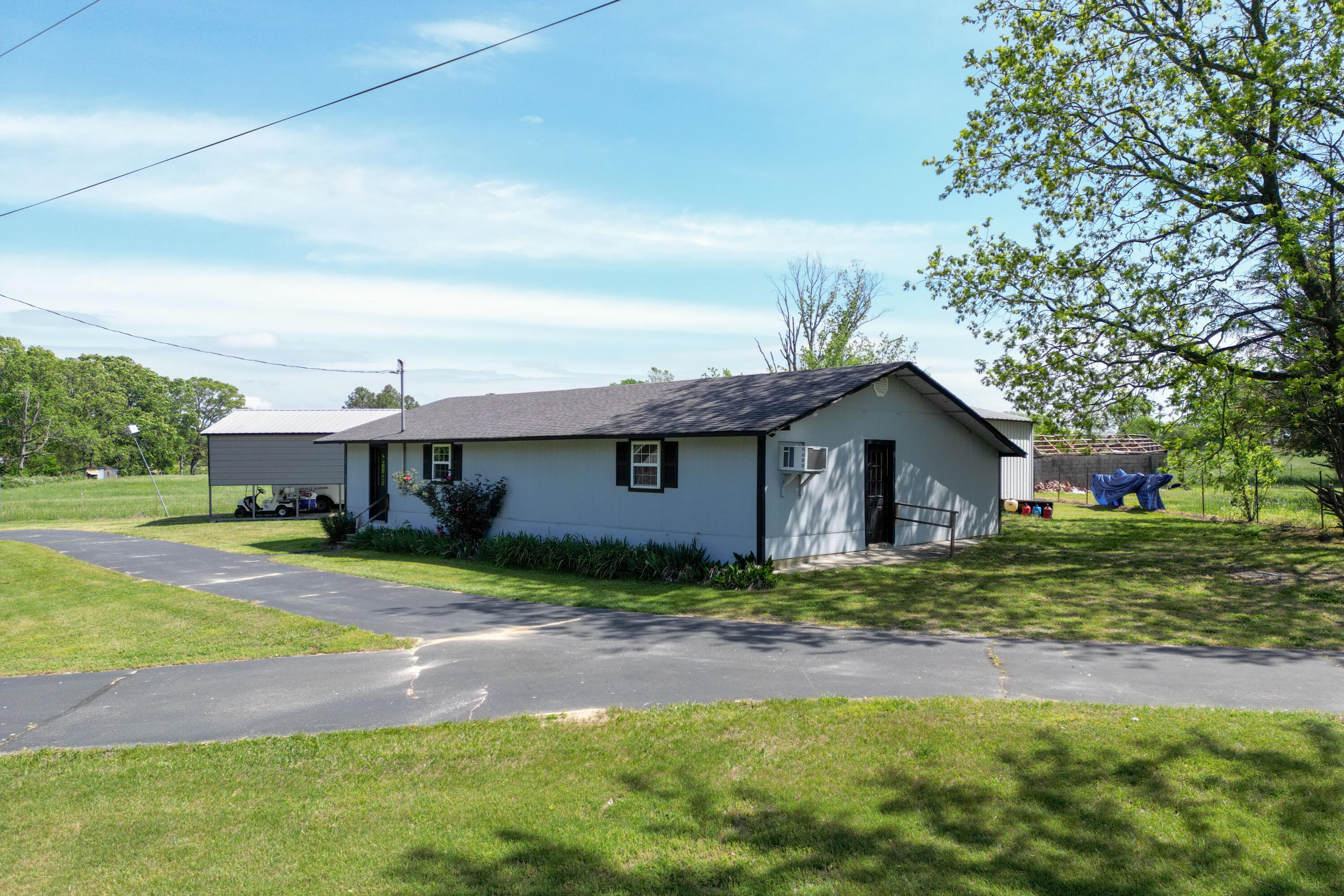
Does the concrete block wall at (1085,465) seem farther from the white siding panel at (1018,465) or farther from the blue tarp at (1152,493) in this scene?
the blue tarp at (1152,493)

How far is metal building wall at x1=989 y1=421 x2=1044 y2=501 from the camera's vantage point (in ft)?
94.2

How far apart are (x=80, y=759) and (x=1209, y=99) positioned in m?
19.6

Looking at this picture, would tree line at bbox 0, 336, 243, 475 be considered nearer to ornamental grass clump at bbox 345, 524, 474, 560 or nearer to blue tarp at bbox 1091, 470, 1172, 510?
ornamental grass clump at bbox 345, 524, 474, 560

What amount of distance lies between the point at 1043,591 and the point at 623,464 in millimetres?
8236

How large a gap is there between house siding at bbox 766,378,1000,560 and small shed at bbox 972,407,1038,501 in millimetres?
8435

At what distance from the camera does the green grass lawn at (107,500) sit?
36.0m

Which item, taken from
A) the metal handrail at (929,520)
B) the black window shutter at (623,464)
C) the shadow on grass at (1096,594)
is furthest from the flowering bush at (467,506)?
the metal handrail at (929,520)

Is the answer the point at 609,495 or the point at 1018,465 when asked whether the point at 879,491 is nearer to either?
the point at 609,495

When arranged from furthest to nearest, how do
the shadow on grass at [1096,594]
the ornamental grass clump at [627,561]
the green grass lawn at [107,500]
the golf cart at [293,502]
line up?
the green grass lawn at [107,500] < the golf cart at [293,502] < the ornamental grass clump at [627,561] < the shadow on grass at [1096,594]

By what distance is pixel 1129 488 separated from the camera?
100 ft

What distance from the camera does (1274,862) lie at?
14.1ft

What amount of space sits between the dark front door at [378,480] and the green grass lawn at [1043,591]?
4.74 meters

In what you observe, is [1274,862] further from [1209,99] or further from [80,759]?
[1209,99]

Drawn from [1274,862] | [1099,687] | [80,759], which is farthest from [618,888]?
[1099,687]
